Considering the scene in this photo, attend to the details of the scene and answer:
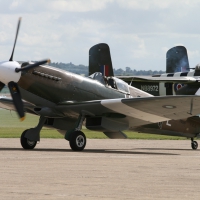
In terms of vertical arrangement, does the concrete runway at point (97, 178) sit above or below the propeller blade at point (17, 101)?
below

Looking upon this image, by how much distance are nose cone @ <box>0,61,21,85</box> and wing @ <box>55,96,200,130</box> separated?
192cm

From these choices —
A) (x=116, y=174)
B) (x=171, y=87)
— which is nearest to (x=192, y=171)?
(x=116, y=174)

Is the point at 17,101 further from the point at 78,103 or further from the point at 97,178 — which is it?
the point at 97,178

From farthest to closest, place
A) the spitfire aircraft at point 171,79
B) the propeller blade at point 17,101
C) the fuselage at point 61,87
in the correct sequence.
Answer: the spitfire aircraft at point 171,79
the fuselage at point 61,87
the propeller blade at point 17,101

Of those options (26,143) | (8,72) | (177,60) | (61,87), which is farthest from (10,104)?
(177,60)

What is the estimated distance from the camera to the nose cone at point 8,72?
1700 cm

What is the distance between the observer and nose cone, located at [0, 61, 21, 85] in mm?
17000

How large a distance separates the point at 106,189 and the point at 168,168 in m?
3.72

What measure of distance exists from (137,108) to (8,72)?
389 cm

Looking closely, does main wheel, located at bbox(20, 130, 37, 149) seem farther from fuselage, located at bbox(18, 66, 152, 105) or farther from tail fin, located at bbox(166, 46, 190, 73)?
tail fin, located at bbox(166, 46, 190, 73)

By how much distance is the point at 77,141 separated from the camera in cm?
Answer: 1811

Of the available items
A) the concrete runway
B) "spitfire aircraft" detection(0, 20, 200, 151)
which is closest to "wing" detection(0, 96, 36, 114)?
"spitfire aircraft" detection(0, 20, 200, 151)

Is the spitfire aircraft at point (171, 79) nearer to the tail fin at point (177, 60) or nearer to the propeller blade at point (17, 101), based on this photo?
the tail fin at point (177, 60)

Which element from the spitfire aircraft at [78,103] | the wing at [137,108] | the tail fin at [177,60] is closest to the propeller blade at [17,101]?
the spitfire aircraft at [78,103]
